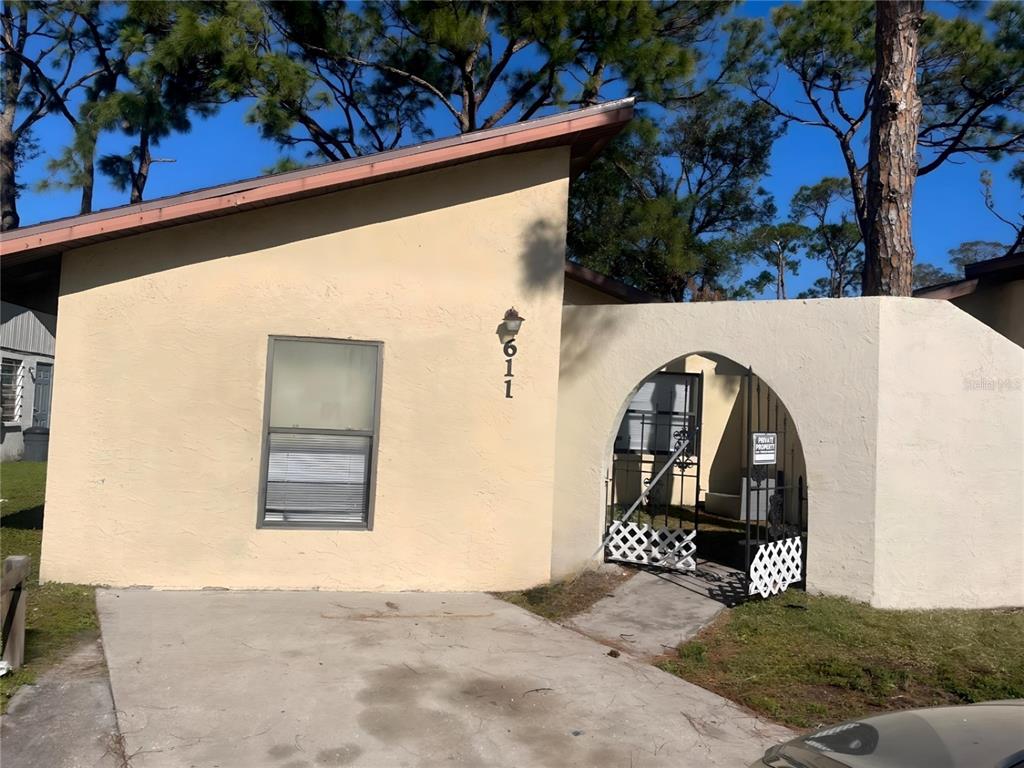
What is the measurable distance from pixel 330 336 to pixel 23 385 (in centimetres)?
1657

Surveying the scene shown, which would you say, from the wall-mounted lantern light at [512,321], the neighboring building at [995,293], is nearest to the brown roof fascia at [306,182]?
the wall-mounted lantern light at [512,321]

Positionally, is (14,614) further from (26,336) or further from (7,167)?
(26,336)

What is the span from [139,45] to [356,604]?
1120 cm

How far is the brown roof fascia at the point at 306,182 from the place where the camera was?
6.11 metres

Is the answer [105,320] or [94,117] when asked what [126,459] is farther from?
[94,117]

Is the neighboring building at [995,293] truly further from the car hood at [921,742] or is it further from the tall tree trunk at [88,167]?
the tall tree trunk at [88,167]

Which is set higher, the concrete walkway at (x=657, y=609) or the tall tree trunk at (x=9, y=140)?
the tall tree trunk at (x=9, y=140)

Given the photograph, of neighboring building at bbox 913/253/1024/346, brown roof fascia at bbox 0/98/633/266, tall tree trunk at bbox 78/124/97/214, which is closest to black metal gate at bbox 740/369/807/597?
brown roof fascia at bbox 0/98/633/266

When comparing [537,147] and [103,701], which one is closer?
[103,701]

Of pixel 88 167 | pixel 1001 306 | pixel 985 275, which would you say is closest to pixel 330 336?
pixel 985 275

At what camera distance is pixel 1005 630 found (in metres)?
6.27

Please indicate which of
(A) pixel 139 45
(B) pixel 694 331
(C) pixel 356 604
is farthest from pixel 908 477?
(A) pixel 139 45

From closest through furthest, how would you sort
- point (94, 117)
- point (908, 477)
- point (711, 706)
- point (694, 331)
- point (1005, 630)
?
point (711, 706) → point (1005, 630) → point (908, 477) → point (694, 331) → point (94, 117)

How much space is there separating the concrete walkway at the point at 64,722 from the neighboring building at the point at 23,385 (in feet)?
53.9
